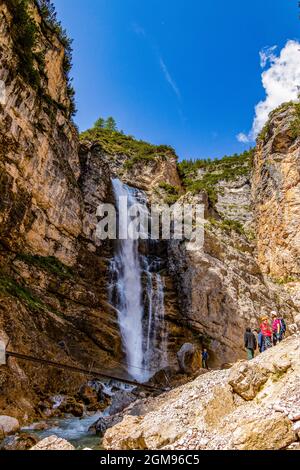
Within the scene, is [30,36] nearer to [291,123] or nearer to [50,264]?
[50,264]

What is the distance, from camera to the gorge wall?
19469mm

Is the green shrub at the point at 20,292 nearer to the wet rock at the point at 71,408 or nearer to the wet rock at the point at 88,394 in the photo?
the wet rock at the point at 88,394

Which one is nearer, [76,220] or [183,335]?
[183,335]

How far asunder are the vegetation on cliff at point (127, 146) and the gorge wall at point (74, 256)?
45.8ft

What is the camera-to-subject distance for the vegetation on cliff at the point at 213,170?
5172cm

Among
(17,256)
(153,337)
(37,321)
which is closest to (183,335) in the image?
(153,337)

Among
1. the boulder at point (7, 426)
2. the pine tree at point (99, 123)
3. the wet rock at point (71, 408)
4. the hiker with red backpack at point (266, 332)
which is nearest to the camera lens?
the boulder at point (7, 426)

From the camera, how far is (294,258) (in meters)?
32.6

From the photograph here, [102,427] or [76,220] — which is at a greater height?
[76,220]

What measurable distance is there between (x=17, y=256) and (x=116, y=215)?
1294cm

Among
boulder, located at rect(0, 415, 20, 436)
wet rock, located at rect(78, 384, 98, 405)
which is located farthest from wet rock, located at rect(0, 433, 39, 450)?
wet rock, located at rect(78, 384, 98, 405)

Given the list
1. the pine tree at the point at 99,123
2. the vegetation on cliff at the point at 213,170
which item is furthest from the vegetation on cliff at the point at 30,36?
the pine tree at the point at 99,123

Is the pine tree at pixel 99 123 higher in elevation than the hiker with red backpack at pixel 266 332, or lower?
higher

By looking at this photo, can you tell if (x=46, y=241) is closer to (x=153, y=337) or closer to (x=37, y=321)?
(x=37, y=321)
